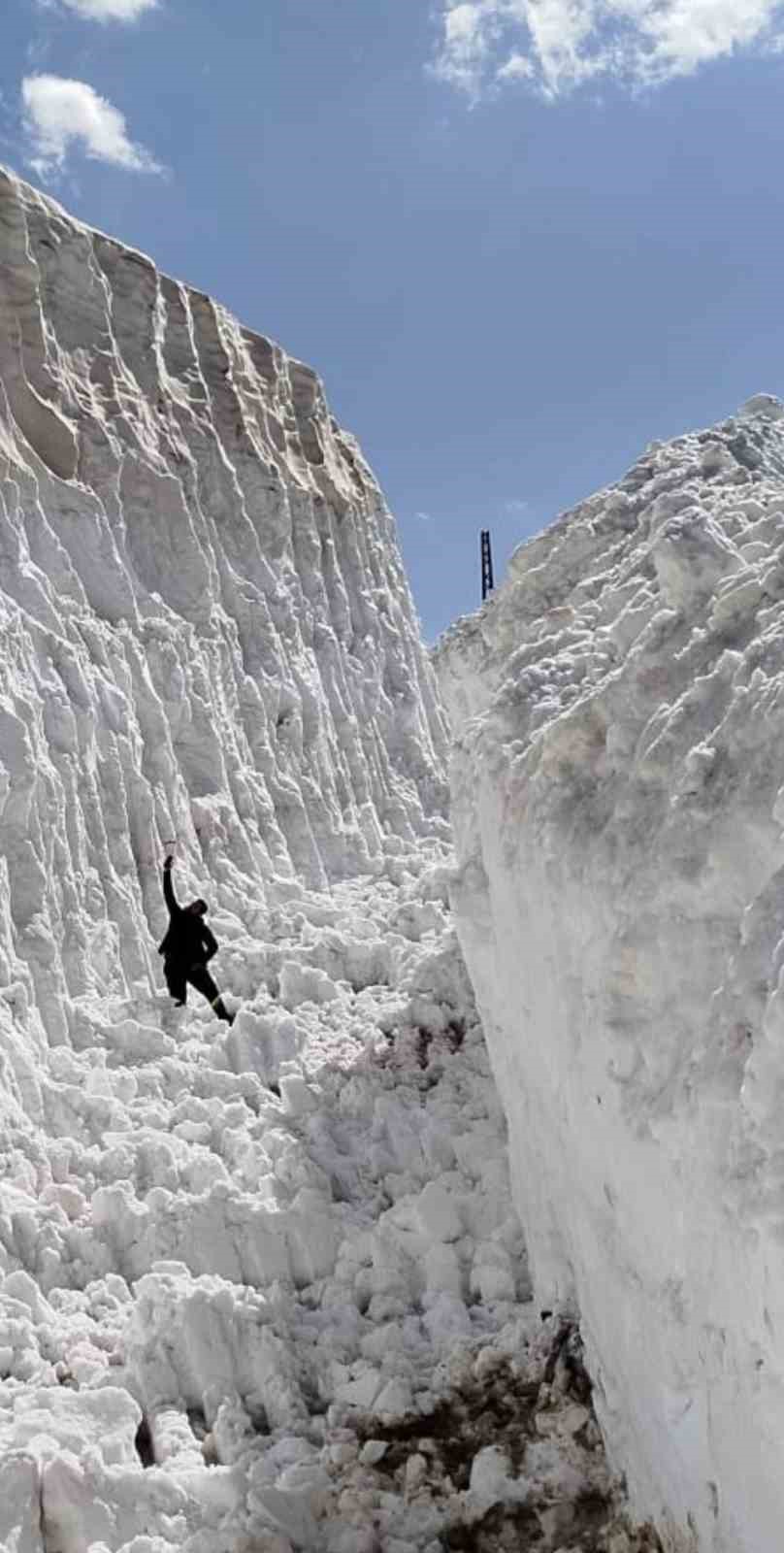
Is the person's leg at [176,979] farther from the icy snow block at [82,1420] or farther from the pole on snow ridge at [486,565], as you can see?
the pole on snow ridge at [486,565]

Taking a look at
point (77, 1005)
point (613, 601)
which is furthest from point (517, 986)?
point (77, 1005)

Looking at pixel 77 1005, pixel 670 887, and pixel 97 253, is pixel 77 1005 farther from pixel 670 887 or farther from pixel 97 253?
pixel 97 253

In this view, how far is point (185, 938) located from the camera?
7969mm

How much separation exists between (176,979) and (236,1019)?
460mm

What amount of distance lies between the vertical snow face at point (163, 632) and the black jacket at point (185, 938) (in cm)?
65

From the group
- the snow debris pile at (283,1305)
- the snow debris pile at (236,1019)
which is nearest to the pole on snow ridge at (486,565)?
the snow debris pile at (236,1019)

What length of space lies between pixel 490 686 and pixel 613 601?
1417 millimetres

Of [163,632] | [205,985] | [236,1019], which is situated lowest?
[236,1019]

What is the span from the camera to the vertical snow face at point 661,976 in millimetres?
3182

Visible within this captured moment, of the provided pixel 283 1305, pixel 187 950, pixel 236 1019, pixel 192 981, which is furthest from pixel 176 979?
pixel 283 1305

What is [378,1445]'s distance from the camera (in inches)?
195

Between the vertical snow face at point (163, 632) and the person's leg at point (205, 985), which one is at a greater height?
the vertical snow face at point (163, 632)

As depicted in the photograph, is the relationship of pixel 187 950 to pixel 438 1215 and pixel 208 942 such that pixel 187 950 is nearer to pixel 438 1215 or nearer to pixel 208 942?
pixel 208 942

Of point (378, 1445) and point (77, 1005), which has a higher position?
point (77, 1005)
